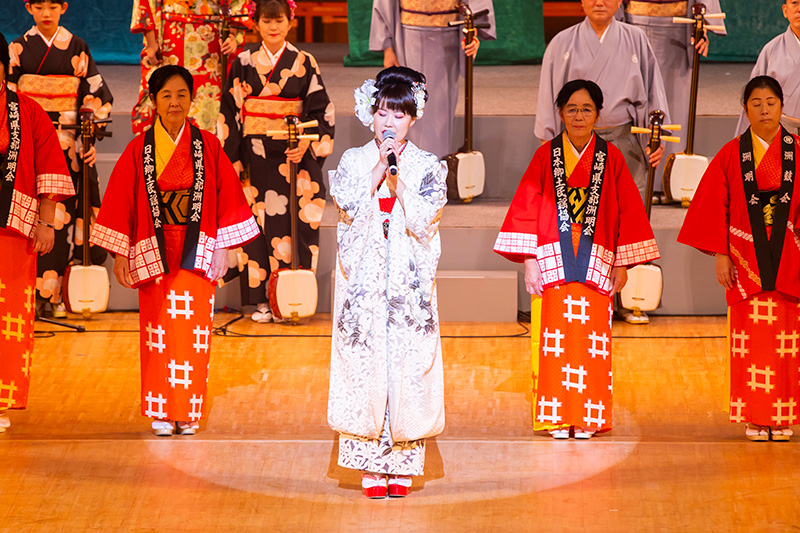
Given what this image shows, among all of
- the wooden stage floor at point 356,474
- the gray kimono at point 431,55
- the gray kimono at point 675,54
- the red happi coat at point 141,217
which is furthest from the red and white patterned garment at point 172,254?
the gray kimono at point 675,54

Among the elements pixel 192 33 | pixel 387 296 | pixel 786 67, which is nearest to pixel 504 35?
pixel 192 33

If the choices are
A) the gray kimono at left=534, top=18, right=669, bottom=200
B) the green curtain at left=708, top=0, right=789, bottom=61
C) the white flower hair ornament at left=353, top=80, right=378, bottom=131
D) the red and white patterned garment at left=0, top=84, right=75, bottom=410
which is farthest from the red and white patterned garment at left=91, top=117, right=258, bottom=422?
the green curtain at left=708, top=0, right=789, bottom=61

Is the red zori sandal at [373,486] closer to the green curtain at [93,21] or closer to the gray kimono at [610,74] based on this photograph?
the gray kimono at [610,74]

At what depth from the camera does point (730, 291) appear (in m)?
4.02

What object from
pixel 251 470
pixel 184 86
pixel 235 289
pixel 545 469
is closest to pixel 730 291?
pixel 545 469

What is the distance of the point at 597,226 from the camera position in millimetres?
3961

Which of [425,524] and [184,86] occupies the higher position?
[184,86]

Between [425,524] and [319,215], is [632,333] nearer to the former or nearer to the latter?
[319,215]

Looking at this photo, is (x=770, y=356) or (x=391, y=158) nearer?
(x=391, y=158)

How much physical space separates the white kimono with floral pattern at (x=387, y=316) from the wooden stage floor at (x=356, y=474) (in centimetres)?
24

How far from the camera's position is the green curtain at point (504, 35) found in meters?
8.10

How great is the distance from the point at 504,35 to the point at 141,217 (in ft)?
16.3

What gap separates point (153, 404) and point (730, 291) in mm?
2116

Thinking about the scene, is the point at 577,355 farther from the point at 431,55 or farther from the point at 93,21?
the point at 93,21
